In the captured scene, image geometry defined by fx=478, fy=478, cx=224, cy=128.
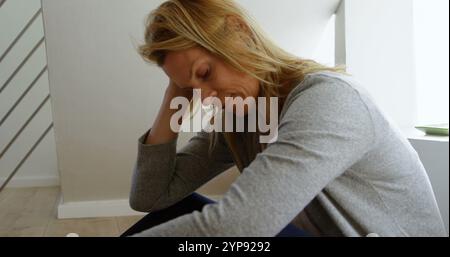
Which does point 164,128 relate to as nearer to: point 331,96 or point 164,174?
point 164,174

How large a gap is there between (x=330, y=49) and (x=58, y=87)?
0.95 m

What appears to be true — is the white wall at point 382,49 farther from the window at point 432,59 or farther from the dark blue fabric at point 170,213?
the dark blue fabric at point 170,213

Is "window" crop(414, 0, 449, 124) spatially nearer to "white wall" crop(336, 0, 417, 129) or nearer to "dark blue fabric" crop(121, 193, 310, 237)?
"white wall" crop(336, 0, 417, 129)

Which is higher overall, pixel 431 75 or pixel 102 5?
pixel 102 5

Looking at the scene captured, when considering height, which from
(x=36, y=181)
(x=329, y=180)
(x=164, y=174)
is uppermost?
(x=329, y=180)

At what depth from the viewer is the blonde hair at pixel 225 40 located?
71cm

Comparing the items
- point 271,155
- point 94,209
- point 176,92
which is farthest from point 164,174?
point 94,209

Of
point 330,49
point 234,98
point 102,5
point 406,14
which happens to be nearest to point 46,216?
point 102,5

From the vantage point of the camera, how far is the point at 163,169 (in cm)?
89

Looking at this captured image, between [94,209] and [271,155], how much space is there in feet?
4.25

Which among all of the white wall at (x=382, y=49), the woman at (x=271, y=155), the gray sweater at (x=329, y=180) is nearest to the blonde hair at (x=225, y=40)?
the woman at (x=271, y=155)

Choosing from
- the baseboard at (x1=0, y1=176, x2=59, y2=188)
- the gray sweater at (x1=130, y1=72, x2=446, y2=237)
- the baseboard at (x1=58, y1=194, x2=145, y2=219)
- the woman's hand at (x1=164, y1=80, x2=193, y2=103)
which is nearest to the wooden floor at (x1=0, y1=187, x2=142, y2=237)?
the baseboard at (x1=58, y1=194, x2=145, y2=219)
